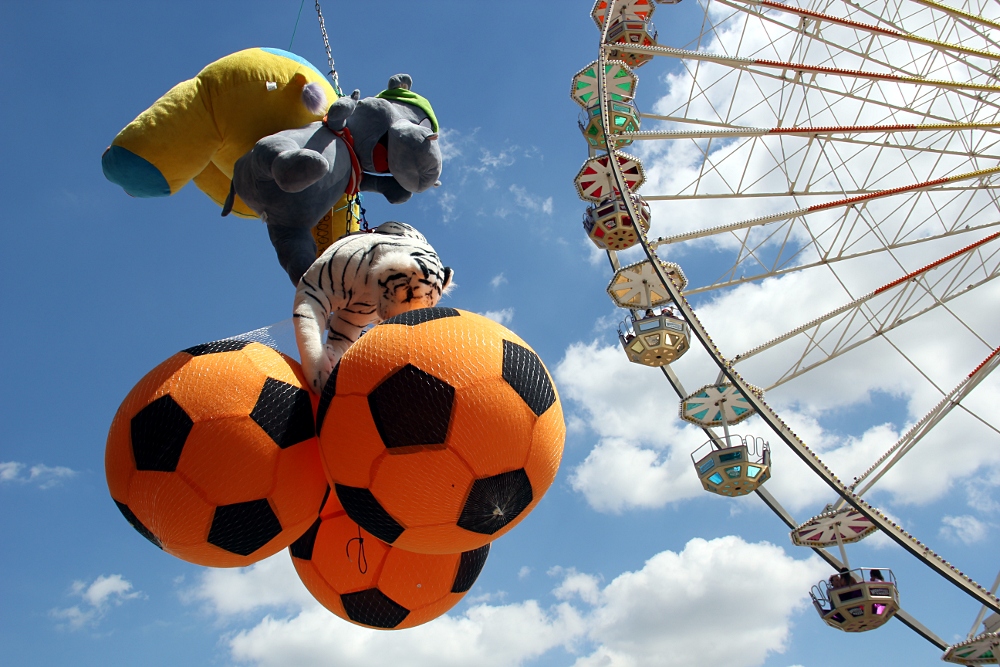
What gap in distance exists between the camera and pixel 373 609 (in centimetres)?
396

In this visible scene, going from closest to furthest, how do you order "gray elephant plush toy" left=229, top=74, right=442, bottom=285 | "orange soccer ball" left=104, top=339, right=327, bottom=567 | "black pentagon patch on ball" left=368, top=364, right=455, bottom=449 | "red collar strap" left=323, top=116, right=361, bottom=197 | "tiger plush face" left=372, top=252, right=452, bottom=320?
"black pentagon patch on ball" left=368, top=364, right=455, bottom=449 → "orange soccer ball" left=104, top=339, right=327, bottom=567 → "tiger plush face" left=372, top=252, right=452, bottom=320 → "gray elephant plush toy" left=229, top=74, right=442, bottom=285 → "red collar strap" left=323, top=116, right=361, bottom=197

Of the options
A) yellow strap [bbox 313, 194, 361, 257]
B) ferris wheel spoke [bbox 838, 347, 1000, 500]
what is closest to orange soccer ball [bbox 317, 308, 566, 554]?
yellow strap [bbox 313, 194, 361, 257]

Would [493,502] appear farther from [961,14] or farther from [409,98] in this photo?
[961,14]

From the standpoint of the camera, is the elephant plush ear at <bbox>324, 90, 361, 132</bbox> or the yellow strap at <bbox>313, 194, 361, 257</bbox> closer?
the elephant plush ear at <bbox>324, 90, 361, 132</bbox>

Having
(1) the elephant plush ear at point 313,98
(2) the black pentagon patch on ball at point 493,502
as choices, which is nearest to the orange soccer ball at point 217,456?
(2) the black pentagon patch on ball at point 493,502

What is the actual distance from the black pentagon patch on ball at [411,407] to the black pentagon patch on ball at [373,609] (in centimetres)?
128

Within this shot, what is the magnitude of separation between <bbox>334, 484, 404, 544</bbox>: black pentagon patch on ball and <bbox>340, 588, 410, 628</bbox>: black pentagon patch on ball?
0.83m

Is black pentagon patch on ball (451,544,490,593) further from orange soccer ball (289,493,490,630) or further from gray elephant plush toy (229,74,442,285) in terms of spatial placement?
gray elephant plush toy (229,74,442,285)

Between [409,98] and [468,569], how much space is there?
8.52ft

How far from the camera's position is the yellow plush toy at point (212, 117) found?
440 cm

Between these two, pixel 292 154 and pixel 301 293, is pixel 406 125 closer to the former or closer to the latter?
pixel 292 154

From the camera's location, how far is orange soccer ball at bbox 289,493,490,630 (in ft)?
12.7

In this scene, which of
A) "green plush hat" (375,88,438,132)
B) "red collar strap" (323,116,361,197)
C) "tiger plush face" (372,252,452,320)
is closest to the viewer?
"tiger plush face" (372,252,452,320)

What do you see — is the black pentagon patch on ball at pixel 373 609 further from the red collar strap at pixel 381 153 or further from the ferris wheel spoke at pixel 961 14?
the ferris wheel spoke at pixel 961 14
